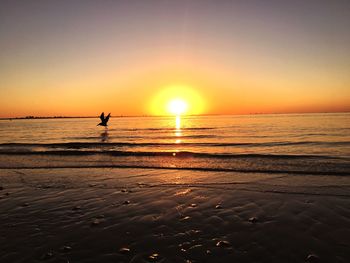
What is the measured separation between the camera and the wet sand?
14.4 feet

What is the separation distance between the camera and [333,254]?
167 inches

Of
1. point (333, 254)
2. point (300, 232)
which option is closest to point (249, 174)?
point (300, 232)

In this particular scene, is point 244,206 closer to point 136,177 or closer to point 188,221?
point 188,221

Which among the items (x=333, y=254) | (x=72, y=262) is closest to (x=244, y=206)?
(x=333, y=254)

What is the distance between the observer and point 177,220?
594 cm

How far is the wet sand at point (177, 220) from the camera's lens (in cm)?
438

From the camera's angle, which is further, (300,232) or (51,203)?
(51,203)

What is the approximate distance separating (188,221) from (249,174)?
6.53 metres

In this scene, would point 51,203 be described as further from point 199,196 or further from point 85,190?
point 199,196

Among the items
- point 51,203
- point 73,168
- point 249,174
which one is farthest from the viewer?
point 73,168

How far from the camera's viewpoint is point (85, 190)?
29.4 feet

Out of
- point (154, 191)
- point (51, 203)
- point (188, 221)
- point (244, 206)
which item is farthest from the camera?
point (154, 191)

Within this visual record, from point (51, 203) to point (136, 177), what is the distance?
424cm

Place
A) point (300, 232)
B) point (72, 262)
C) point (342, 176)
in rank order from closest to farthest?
point (72, 262)
point (300, 232)
point (342, 176)
